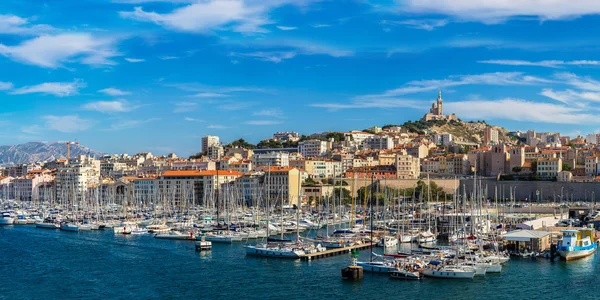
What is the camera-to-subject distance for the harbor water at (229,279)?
892 inches

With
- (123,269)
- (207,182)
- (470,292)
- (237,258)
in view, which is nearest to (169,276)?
(123,269)

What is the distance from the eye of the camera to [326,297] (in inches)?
867

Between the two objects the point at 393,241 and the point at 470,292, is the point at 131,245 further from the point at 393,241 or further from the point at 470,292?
the point at 470,292

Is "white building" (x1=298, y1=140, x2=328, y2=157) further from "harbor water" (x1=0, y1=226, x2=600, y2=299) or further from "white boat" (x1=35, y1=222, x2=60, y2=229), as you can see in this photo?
"harbor water" (x1=0, y1=226, x2=600, y2=299)

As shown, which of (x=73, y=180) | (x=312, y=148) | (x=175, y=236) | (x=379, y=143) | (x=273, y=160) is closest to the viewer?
(x=175, y=236)

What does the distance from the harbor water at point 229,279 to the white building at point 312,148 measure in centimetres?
5645

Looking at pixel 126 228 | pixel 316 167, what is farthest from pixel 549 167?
pixel 126 228

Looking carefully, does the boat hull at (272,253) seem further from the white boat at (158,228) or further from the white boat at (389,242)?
the white boat at (158,228)

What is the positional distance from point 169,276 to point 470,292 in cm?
1117

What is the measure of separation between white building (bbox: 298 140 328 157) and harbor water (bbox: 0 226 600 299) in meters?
56.4

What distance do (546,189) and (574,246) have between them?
33.7 meters

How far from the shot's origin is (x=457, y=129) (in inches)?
4732

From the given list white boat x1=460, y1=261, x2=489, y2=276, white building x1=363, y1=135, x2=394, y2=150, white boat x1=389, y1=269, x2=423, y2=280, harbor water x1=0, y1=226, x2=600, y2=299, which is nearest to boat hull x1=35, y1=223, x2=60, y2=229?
harbor water x1=0, y1=226, x2=600, y2=299

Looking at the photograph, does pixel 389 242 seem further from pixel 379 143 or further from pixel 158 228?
pixel 379 143
